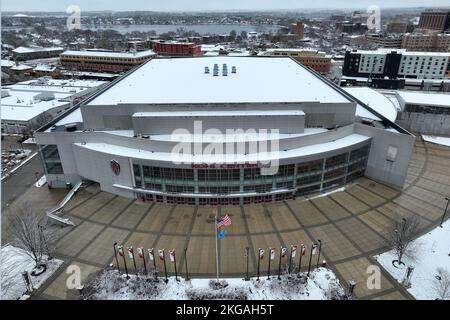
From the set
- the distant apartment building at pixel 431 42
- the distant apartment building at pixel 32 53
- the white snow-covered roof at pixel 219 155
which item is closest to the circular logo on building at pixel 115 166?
the white snow-covered roof at pixel 219 155

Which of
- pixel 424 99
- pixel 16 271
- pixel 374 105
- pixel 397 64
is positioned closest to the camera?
pixel 16 271

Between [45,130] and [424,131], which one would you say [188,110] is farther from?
[424,131]

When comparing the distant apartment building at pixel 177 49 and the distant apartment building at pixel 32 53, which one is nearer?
the distant apartment building at pixel 32 53

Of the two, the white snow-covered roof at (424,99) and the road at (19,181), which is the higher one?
the white snow-covered roof at (424,99)

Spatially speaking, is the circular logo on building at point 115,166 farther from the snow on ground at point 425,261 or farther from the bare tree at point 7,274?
the snow on ground at point 425,261

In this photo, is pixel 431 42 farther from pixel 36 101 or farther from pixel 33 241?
pixel 33 241

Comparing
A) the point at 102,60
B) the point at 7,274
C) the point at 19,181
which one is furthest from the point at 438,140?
the point at 102,60

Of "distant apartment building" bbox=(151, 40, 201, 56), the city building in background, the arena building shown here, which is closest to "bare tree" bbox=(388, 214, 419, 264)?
the arena building
